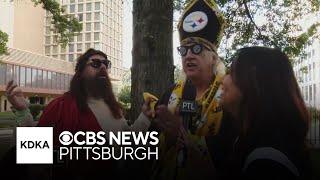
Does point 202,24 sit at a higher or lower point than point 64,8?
lower

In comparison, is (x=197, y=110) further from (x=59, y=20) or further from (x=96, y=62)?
(x=59, y=20)

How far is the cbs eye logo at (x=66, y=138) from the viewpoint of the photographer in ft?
6.85

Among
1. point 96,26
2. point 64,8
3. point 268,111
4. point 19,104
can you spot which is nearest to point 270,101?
point 268,111

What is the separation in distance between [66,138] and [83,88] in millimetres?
260

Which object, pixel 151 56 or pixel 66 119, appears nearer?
pixel 66 119

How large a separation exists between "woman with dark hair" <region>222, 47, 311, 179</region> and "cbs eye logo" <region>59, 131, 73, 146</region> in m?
0.84

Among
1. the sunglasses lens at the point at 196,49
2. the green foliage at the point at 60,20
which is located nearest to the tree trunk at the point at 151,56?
the sunglasses lens at the point at 196,49

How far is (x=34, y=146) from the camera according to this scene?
2168 mm

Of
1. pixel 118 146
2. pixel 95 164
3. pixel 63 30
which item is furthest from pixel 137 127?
pixel 63 30

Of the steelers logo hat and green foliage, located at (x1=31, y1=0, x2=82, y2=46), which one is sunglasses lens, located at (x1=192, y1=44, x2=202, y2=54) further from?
green foliage, located at (x1=31, y1=0, x2=82, y2=46)

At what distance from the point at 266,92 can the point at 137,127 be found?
667 mm

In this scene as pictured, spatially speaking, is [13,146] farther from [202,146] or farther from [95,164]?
[202,146]

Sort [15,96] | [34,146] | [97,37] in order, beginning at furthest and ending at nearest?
1. [97,37]
2. [34,146]
3. [15,96]

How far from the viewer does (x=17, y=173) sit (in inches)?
84.3
